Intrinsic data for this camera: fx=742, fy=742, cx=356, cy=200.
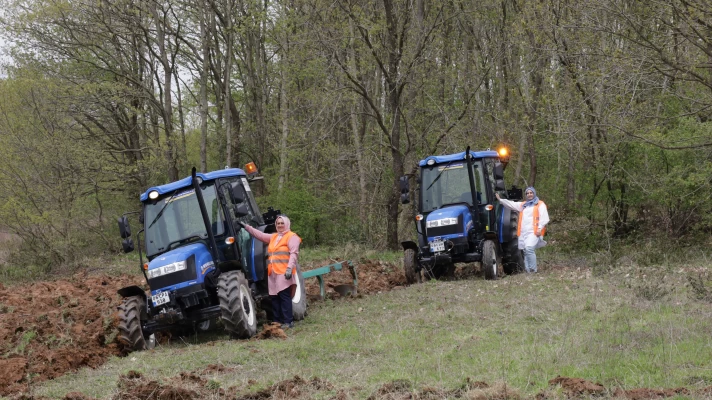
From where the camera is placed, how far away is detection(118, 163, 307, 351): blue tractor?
993cm

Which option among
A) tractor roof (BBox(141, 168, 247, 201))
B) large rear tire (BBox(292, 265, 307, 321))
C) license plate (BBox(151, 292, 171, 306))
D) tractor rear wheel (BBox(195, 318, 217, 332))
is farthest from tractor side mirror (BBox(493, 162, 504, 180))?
license plate (BBox(151, 292, 171, 306))

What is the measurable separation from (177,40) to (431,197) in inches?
636

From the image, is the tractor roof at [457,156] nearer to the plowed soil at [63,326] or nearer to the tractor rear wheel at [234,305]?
the plowed soil at [63,326]

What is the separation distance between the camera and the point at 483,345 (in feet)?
26.6

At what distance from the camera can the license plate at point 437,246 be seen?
546 inches

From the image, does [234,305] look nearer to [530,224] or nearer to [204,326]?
[204,326]

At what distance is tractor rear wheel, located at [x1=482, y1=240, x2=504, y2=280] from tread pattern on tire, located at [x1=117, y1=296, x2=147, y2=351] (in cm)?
637

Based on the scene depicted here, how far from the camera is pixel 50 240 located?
24.2m

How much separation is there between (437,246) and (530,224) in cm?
183

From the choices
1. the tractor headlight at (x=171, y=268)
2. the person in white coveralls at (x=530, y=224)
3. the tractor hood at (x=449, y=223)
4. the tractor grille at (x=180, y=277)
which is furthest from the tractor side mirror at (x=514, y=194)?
the tractor headlight at (x=171, y=268)

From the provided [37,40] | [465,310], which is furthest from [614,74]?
[37,40]

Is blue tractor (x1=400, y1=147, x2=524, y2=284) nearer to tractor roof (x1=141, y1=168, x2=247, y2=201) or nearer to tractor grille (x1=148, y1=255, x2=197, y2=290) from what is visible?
tractor roof (x1=141, y1=168, x2=247, y2=201)

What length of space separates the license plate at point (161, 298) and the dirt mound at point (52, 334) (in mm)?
939

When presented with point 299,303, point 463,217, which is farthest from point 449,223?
point 299,303
